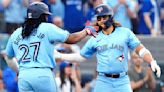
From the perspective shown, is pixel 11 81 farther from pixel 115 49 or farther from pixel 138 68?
pixel 115 49

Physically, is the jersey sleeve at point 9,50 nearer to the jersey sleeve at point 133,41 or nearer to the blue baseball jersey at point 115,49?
the blue baseball jersey at point 115,49

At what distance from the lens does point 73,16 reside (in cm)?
1524

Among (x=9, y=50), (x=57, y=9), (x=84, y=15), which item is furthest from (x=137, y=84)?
(x=9, y=50)

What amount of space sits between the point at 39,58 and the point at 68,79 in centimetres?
358

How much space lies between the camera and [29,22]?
369 inches

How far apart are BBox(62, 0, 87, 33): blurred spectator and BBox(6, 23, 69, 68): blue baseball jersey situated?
5774 mm

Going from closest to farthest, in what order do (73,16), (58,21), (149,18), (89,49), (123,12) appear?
(89,49)
(58,21)
(123,12)
(73,16)
(149,18)

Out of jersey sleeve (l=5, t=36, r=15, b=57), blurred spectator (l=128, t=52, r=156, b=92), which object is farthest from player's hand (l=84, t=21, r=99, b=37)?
blurred spectator (l=128, t=52, r=156, b=92)

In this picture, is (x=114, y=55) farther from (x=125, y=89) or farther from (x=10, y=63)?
(x=10, y=63)

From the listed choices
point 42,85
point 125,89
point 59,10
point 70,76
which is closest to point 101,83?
point 125,89

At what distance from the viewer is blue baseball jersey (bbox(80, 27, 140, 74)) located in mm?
9891

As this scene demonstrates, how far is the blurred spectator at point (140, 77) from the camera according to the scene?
12.8 m

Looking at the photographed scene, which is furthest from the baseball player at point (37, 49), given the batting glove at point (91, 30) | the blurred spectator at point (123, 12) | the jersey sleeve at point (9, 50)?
the blurred spectator at point (123, 12)

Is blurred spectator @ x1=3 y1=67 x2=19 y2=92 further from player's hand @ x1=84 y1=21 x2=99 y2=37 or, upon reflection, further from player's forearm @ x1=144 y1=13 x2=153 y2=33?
player's hand @ x1=84 y1=21 x2=99 y2=37
